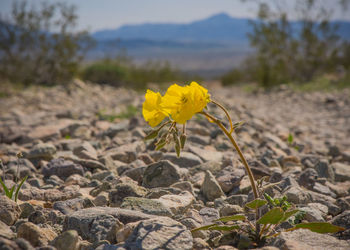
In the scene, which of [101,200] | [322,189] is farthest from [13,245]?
[322,189]

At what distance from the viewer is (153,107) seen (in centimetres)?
163

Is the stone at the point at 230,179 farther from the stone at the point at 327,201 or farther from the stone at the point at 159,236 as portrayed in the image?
the stone at the point at 159,236

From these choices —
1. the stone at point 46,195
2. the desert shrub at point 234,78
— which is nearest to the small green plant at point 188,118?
the stone at point 46,195

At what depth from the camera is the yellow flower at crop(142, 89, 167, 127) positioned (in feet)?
5.29

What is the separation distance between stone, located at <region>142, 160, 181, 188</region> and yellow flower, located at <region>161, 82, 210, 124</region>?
1.09m

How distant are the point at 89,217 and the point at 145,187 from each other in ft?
2.59

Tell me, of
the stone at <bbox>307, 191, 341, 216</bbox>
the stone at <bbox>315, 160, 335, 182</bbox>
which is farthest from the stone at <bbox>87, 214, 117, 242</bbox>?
the stone at <bbox>315, 160, 335, 182</bbox>

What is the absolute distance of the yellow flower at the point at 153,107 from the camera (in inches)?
63.5

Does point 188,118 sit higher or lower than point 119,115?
higher

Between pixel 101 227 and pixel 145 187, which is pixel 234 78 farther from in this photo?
pixel 101 227

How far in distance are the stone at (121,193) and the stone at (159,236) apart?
1.79ft

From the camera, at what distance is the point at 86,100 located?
947cm

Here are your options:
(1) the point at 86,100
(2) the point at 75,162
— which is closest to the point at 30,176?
(2) the point at 75,162

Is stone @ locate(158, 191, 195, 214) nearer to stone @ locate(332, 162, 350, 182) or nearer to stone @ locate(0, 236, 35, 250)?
stone @ locate(0, 236, 35, 250)
